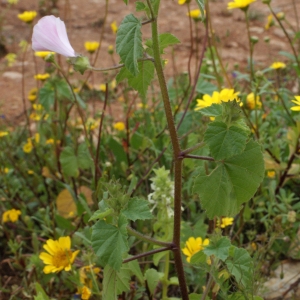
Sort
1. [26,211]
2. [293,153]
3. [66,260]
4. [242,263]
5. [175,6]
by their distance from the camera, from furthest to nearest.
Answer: [175,6]
[26,211]
[293,153]
[66,260]
[242,263]

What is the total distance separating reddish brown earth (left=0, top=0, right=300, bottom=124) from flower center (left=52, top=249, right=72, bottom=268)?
1.93 metres

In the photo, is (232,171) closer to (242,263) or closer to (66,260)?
(242,263)

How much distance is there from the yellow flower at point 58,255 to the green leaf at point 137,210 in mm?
480

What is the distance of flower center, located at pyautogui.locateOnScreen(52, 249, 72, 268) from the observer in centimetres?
136

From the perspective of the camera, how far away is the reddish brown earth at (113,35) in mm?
3734

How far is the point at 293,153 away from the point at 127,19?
3.27 ft

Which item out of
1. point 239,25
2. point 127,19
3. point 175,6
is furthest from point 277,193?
point 175,6

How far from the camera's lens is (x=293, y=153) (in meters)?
1.67

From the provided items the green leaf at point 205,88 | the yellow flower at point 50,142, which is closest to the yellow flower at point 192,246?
the green leaf at point 205,88

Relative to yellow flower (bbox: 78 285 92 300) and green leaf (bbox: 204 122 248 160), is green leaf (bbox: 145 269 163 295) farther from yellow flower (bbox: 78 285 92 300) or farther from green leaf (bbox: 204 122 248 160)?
green leaf (bbox: 204 122 248 160)

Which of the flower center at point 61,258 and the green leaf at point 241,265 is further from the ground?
the green leaf at point 241,265

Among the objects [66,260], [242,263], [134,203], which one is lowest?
[66,260]

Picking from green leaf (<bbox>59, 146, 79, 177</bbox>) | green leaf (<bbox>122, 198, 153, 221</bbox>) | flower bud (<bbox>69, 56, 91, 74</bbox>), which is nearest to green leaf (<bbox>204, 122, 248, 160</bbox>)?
green leaf (<bbox>122, 198, 153, 221</bbox>)

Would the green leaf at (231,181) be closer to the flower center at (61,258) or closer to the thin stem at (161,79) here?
the thin stem at (161,79)
